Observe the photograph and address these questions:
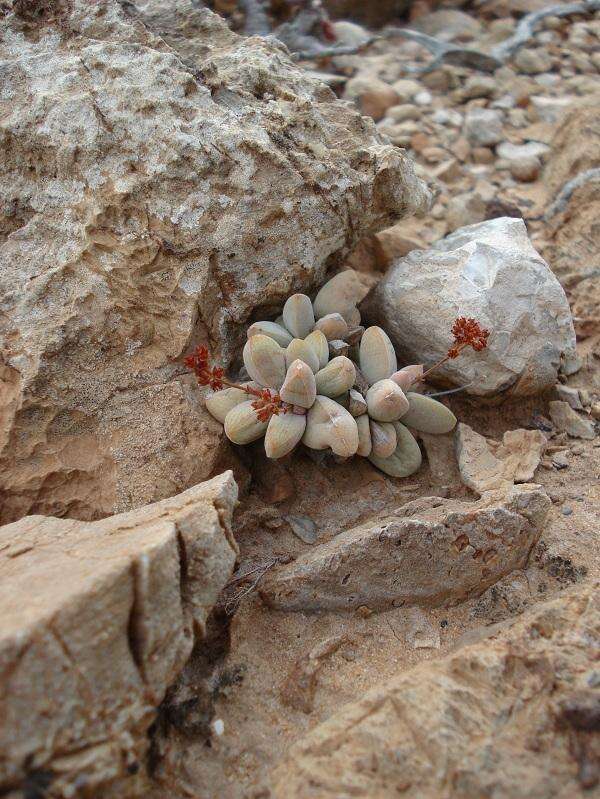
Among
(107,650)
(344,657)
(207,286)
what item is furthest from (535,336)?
(107,650)

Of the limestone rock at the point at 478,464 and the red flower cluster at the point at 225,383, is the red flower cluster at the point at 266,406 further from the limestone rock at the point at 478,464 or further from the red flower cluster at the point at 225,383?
the limestone rock at the point at 478,464

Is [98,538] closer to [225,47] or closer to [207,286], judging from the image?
[207,286]

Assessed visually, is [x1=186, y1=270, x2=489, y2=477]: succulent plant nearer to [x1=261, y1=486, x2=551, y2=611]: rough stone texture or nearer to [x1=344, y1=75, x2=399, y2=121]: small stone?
[x1=261, y1=486, x2=551, y2=611]: rough stone texture

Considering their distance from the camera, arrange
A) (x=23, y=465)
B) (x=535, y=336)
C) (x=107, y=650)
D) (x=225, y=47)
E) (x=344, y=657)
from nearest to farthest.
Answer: (x=107, y=650), (x=344, y=657), (x=23, y=465), (x=535, y=336), (x=225, y=47)

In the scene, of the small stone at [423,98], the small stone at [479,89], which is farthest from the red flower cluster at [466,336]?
the small stone at [479,89]

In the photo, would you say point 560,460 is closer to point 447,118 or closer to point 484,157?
point 484,157

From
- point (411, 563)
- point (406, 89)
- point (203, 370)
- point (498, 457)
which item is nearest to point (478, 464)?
point (498, 457)
